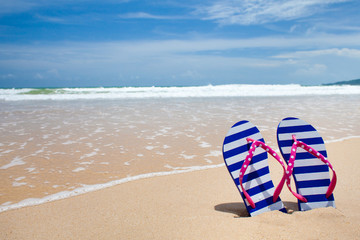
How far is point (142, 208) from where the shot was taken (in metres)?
2.46

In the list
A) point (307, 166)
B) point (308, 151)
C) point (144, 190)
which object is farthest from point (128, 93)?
point (308, 151)

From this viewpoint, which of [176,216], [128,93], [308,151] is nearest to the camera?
[308,151]

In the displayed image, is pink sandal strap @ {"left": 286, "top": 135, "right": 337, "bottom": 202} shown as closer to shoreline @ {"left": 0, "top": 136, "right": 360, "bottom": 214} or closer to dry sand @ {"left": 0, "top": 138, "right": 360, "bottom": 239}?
dry sand @ {"left": 0, "top": 138, "right": 360, "bottom": 239}

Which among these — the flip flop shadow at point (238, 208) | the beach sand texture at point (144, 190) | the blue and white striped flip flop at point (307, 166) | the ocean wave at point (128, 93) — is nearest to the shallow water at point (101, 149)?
the beach sand texture at point (144, 190)

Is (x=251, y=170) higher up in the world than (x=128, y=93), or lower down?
lower down

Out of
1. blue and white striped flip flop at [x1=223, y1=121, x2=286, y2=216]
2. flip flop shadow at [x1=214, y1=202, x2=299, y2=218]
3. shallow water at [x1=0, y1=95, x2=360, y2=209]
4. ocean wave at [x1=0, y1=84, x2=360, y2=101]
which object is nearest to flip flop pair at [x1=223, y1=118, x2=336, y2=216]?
blue and white striped flip flop at [x1=223, y1=121, x2=286, y2=216]

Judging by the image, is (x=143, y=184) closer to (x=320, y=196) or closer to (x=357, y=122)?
(x=320, y=196)

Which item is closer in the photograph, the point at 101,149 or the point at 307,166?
the point at 307,166

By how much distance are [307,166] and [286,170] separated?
0.22 m

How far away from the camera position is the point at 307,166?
2311 mm

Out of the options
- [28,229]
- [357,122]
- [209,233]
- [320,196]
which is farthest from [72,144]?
[357,122]

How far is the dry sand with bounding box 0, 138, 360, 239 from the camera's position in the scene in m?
1.91

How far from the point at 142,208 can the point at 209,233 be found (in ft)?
2.49

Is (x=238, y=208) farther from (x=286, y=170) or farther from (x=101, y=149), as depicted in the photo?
(x=101, y=149)
